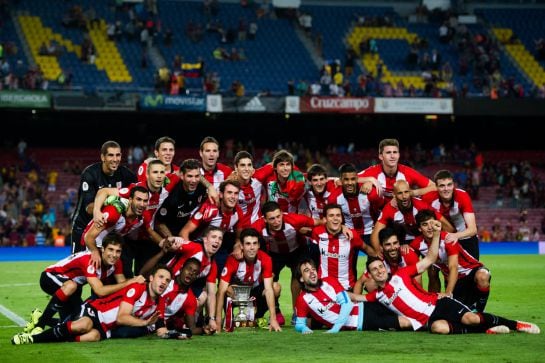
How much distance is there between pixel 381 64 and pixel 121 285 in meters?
30.3

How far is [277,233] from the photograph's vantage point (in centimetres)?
1191

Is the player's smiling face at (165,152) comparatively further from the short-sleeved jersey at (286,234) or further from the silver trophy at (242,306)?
the silver trophy at (242,306)

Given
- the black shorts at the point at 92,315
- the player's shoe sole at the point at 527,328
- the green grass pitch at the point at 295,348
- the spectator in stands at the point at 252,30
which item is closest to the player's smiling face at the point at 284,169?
the green grass pitch at the point at 295,348

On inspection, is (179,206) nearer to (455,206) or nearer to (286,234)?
(286,234)

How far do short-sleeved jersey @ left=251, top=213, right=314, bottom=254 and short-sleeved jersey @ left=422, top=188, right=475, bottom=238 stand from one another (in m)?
1.50

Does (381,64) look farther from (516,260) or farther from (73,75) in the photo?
(516,260)

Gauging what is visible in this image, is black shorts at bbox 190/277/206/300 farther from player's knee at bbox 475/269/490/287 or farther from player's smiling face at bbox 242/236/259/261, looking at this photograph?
player's knee at bbox 475/269/490/287

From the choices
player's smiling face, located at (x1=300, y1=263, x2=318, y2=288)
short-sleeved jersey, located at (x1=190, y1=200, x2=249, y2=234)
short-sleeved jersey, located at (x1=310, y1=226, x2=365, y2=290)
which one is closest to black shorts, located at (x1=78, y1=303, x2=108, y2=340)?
short-sleeved jersey, located at (x1=190, y1=200, x2=249, y2=234)

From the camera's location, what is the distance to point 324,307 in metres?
11.1

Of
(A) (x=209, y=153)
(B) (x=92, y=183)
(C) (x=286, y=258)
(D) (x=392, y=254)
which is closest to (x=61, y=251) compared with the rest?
(B) (x=92, y=183)

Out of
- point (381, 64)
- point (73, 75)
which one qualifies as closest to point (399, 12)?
point (381, 64)

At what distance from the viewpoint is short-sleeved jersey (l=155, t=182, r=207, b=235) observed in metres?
11.5

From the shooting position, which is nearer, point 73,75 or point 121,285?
point 121,285

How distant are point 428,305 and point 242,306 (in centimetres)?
213
